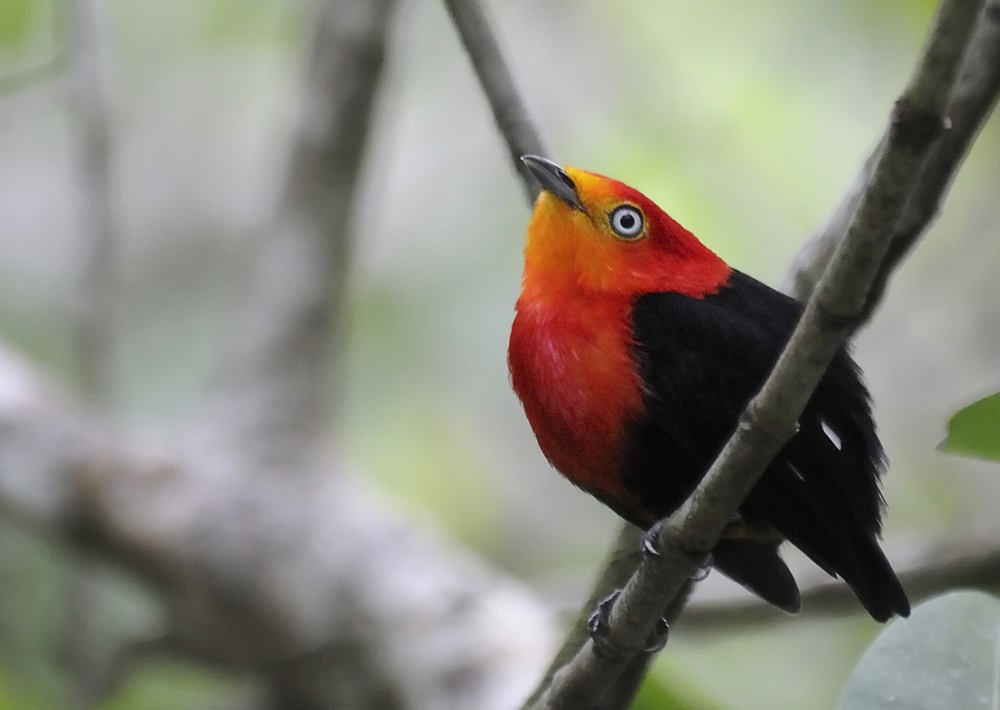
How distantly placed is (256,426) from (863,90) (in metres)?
3.30

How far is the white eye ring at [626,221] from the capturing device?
2311mm

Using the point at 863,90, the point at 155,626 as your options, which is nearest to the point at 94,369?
the point at 155,626

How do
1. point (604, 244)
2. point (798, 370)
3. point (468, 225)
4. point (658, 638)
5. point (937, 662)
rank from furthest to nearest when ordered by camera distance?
point (468, 225)
point (604, 244)
point (658, 638)
point (937, 662)
point (798, 370)

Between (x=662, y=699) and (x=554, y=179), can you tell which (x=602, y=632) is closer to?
(x=662, y=699)

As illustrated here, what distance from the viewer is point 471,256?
6.78 metres

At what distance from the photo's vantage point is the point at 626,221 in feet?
7.67

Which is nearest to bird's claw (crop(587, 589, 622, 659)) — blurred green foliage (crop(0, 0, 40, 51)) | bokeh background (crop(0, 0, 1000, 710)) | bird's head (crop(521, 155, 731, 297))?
bird's head (crop(521, 155, 731, 297))

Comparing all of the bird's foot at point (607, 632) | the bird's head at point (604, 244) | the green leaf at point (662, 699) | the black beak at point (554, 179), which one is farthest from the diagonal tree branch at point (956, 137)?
the green leaf at point (662, 699)

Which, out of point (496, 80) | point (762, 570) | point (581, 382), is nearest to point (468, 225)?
point (496, 80)

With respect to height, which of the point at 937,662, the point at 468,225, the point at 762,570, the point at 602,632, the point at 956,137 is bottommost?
the point at 468,225

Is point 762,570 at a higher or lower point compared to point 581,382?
lower

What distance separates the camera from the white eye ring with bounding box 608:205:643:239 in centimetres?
231

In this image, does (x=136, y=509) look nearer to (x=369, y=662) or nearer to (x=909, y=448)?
(x=369, y=662)

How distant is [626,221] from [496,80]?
0.39m
